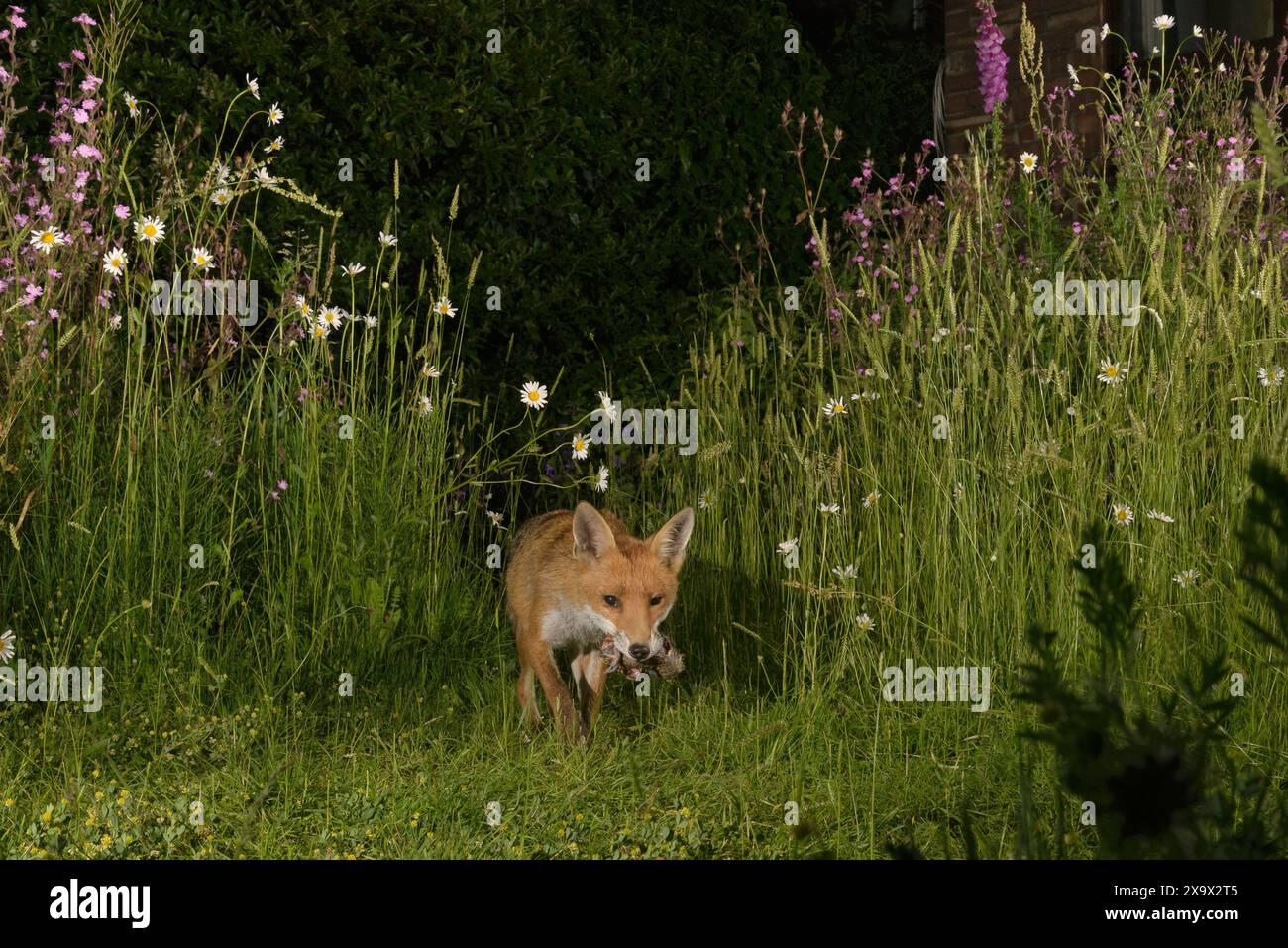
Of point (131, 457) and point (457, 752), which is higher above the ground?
point (131, 457)

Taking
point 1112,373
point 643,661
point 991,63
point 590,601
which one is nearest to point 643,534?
point 590,601

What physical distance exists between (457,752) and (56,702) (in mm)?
1181

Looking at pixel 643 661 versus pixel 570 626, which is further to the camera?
pixel 570 626

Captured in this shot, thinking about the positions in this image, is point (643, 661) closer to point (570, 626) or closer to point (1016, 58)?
point (570, 626)

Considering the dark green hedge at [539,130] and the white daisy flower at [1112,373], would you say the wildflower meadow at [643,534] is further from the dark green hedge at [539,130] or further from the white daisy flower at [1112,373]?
the dark green hedge at [539,130]

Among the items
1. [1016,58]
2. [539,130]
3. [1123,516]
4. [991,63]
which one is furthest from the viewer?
[1016,58]

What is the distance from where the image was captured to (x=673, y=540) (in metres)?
4.42

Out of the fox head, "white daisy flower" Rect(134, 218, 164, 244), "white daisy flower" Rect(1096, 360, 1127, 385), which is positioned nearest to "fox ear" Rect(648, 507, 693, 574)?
the fox head

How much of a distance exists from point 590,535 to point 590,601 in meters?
0.22

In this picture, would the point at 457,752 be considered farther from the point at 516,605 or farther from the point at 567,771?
the point at 516,605

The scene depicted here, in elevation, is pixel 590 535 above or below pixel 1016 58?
below

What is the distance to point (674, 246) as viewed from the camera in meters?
6.93
